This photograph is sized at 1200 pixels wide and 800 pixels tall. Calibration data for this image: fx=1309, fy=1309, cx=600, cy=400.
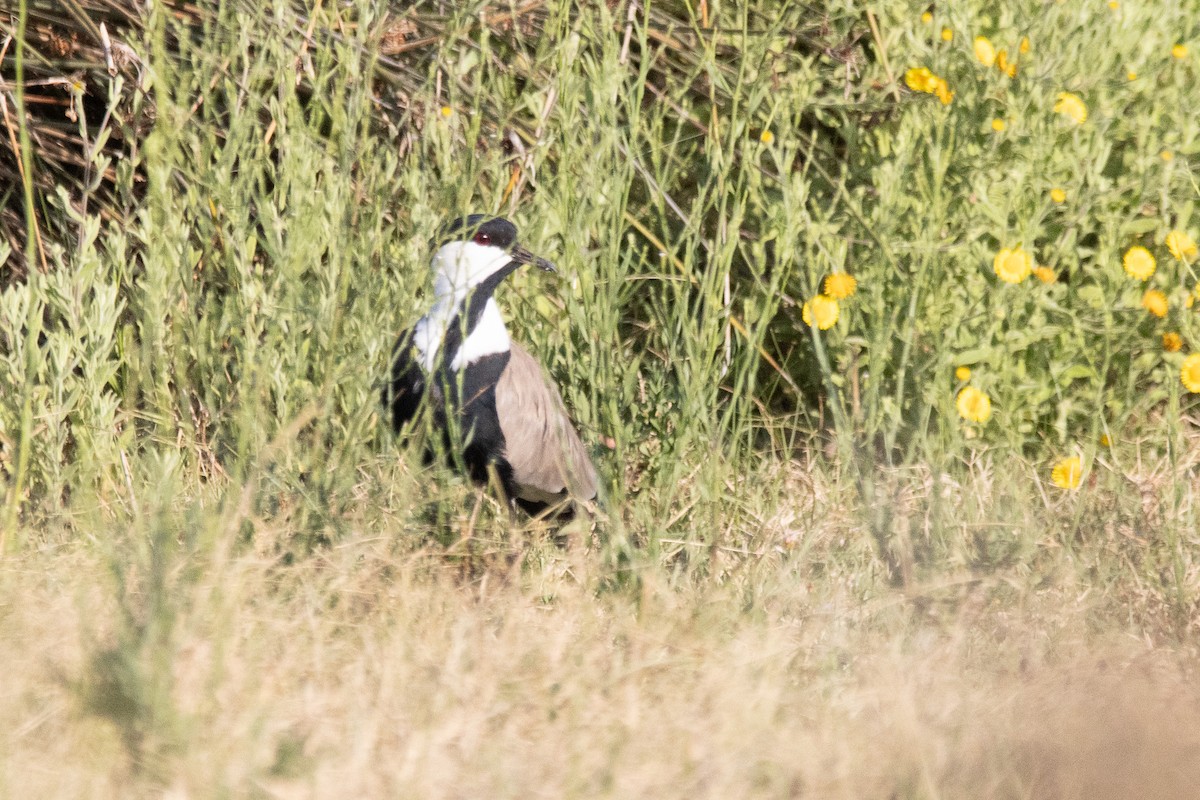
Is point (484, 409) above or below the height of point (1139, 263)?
below

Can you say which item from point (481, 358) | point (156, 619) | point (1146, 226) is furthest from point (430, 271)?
point (1146, 226)

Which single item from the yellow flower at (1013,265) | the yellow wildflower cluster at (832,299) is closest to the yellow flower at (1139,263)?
the yellow flower at (1013,265)

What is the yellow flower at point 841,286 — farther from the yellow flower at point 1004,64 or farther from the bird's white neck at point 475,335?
the bird's white neck at point 475,335

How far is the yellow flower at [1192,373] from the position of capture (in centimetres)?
341

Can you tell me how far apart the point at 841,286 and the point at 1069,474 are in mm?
756

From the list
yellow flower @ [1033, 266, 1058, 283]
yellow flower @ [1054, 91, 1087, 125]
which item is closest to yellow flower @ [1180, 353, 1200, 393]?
yellow flower @ [1033, 266, 1058, 283]

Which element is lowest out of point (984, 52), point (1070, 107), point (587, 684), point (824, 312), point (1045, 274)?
point (587, 684)

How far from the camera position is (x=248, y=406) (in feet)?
8.61

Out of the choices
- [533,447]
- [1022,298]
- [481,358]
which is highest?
[1022,298]

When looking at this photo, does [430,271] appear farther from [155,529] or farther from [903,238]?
[903,238]

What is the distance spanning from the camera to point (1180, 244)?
3.42 m

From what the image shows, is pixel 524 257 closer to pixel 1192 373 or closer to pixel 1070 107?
pixel 1070 107

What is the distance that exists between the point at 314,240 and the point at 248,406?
0.64 meters

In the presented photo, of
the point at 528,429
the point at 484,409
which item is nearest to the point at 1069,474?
the point at 528,429
